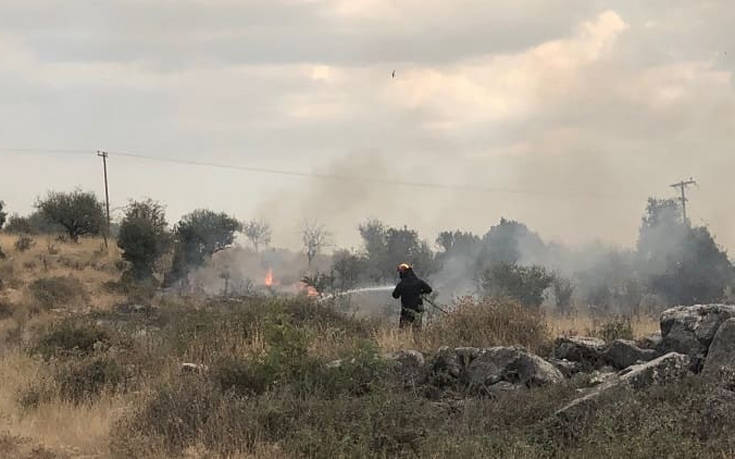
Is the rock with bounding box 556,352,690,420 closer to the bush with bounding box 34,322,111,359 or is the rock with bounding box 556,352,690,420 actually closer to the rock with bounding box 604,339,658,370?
the rock with bounding box 604,339,658,370

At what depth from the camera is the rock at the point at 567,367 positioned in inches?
441

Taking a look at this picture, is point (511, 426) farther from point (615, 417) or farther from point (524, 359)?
point (524, 359)

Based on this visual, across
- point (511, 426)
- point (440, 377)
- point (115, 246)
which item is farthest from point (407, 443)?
point (115, 246)

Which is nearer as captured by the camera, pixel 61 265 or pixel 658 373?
pixel 658 373

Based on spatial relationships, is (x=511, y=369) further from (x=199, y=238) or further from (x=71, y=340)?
(x=199, y=238)

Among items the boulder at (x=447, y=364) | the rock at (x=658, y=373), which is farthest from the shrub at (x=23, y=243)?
the rock at (x=658, y=373)

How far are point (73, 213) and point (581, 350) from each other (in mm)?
41405

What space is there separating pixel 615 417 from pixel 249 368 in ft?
16.3

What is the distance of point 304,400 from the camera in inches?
378

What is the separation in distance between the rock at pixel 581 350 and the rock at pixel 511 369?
1.19m

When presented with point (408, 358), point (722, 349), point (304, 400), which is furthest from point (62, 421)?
point (722, 349)

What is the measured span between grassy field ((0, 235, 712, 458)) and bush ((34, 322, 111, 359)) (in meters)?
0.04

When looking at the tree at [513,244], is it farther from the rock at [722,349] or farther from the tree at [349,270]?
the rock at [722,349]

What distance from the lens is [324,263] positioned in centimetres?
6862
